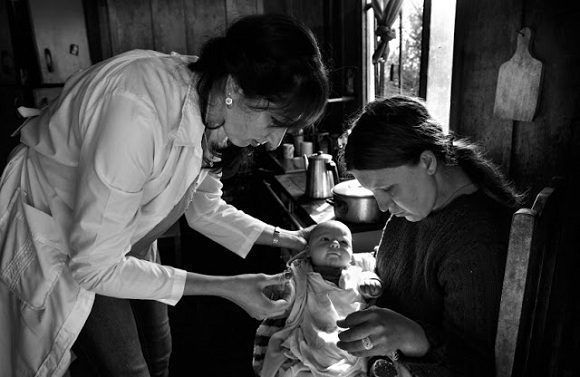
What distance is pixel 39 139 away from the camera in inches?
63.4

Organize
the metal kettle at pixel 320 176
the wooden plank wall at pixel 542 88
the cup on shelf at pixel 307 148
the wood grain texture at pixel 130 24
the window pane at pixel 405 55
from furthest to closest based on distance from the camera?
the wood grain texture at pixel 130 24, the cup on shelf at pixel 307 148, the window pane at pixel 405 55, the metal kettle at pixel 320 176, the wooden plank wall at pixel 542 88

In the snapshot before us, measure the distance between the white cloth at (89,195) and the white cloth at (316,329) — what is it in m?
0.63

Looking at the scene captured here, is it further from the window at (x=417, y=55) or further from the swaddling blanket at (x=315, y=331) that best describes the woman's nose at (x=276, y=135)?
the window at (x=417, y=55)

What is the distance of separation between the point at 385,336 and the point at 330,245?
2.97 ft

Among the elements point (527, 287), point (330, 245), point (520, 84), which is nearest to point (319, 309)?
point (330, 245)

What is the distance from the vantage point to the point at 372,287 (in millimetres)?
1968

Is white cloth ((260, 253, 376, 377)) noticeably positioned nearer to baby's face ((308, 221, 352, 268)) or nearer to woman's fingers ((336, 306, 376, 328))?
baby's face ((308, 221, 352, 268))

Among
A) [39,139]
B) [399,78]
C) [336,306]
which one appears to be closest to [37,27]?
[399,78]

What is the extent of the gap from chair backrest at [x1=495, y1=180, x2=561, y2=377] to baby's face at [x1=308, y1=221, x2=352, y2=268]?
1.06m

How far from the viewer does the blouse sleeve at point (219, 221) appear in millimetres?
2264

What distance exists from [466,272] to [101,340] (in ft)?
4.26

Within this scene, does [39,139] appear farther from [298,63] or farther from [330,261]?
[330,261]

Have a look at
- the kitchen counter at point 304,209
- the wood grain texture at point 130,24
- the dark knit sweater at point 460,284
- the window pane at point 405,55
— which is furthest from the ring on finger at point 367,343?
the wood grain texture at point 130,24

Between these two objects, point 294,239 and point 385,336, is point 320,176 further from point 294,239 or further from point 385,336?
point 385,336
